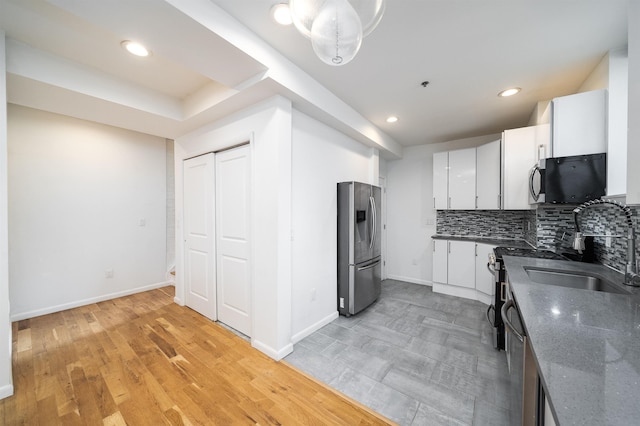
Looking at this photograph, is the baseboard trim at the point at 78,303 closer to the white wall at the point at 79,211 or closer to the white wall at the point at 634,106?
the white wall at the point at 79,211

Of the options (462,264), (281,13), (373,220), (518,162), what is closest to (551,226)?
(518,162)

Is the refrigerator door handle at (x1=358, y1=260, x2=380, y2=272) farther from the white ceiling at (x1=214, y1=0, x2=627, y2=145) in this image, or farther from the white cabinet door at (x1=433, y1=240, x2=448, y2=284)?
the white ceiling at (x1=214, y1=0, x2=627, y2=145)

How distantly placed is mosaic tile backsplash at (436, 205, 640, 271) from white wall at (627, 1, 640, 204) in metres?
0.56

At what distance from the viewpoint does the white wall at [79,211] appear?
289 cm

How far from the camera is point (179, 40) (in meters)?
1.50

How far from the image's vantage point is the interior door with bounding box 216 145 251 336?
8.20 ft

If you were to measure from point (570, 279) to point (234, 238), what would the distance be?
9.66ft

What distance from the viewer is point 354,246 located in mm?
2896

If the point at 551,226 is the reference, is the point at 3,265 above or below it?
below

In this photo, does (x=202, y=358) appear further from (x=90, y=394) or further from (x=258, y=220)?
(x=258, y=220)

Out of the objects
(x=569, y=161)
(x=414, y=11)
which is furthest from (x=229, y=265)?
(x=569, y=161)

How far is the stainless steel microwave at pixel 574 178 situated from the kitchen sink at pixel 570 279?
0.60 metres

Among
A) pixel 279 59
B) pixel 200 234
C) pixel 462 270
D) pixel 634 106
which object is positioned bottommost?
pixel 462 270

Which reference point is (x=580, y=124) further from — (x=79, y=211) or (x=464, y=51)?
(x=79, y=211)
